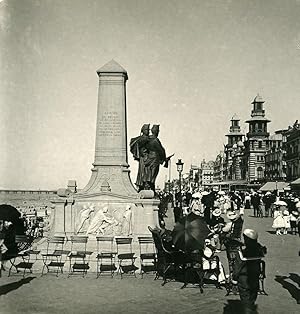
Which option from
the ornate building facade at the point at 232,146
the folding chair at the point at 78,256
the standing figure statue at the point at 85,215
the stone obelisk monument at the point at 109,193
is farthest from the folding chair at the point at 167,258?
the ornate building facade at the point at 232,146

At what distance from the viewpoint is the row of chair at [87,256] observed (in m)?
12.0

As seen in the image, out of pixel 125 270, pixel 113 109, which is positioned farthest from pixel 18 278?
pixel 113 109

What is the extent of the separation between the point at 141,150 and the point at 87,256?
16.0 ft

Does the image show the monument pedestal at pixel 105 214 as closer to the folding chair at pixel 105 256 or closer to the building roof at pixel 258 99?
the folding chair at pixel 105 256

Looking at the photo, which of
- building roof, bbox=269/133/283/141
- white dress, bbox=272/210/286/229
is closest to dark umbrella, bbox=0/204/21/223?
white dress, bbox=272/210/286/229

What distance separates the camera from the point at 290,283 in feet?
36.6

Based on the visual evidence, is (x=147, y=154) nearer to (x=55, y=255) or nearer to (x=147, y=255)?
(x=147, y=255)

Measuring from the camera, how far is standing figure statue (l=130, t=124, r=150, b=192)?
16531 mm

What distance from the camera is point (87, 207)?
14.0 m

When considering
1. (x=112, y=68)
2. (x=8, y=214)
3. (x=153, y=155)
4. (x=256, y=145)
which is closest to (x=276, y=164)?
(x=256, y=145)

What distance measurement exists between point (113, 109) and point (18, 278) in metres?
6.45

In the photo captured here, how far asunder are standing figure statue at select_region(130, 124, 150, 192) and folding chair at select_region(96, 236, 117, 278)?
386 cm

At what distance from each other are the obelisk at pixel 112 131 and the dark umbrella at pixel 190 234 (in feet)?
15.7

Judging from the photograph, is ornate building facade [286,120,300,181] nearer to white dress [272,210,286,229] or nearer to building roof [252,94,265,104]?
building roof [252,94,265,104]
